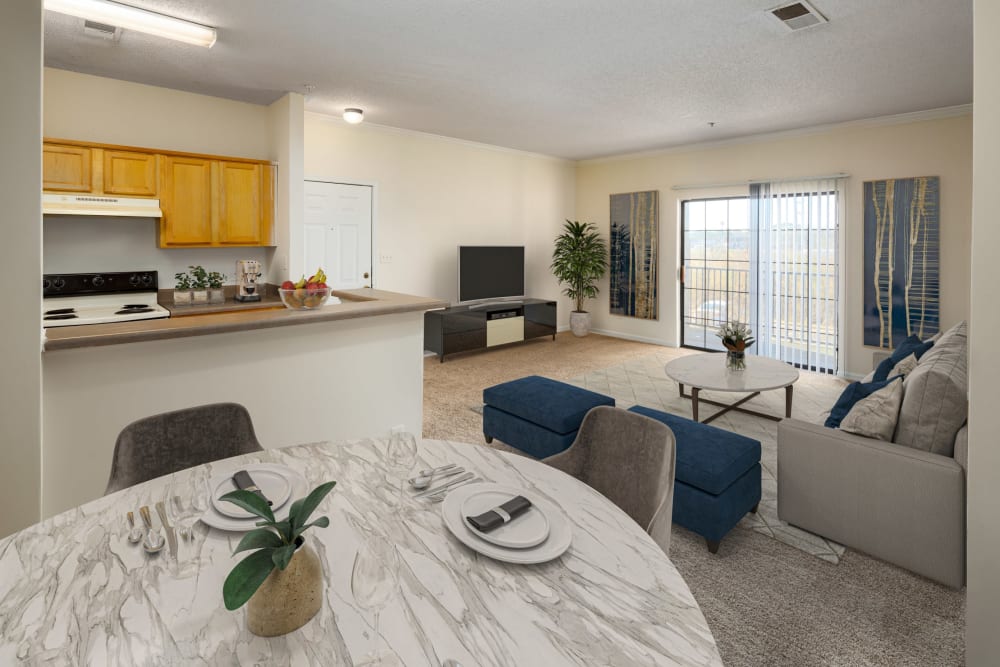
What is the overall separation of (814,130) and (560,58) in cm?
356

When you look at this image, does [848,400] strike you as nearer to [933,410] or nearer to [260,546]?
[933,410]

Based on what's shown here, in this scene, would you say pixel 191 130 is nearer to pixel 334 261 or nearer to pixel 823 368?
pixel 334 261

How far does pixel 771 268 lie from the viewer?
19.7 ft

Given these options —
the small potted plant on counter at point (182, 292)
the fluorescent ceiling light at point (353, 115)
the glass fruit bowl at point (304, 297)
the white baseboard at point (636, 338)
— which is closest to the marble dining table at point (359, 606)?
the glass fruit bowl at point (304, 297)

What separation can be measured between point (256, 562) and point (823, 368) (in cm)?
631

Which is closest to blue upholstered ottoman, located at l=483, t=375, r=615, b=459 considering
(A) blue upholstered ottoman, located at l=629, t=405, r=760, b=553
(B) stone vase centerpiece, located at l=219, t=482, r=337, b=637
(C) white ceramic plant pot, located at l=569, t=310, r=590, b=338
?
(A) blue upholstered ottoman, located at l=629, t=405, r=760, b=553

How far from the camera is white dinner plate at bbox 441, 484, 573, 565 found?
1.04 meters

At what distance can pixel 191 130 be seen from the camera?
4.43m

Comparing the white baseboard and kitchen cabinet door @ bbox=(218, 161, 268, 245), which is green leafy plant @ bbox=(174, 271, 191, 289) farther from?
the white baseboard

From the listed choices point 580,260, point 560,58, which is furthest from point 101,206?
point 580,260

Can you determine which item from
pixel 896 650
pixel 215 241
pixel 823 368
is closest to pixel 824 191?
pixel 823 368

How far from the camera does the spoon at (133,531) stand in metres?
1.09

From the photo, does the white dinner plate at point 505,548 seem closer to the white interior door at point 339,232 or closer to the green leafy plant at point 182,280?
the green leafy plant at point 182,280

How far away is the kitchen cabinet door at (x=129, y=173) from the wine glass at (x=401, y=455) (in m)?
3.64
